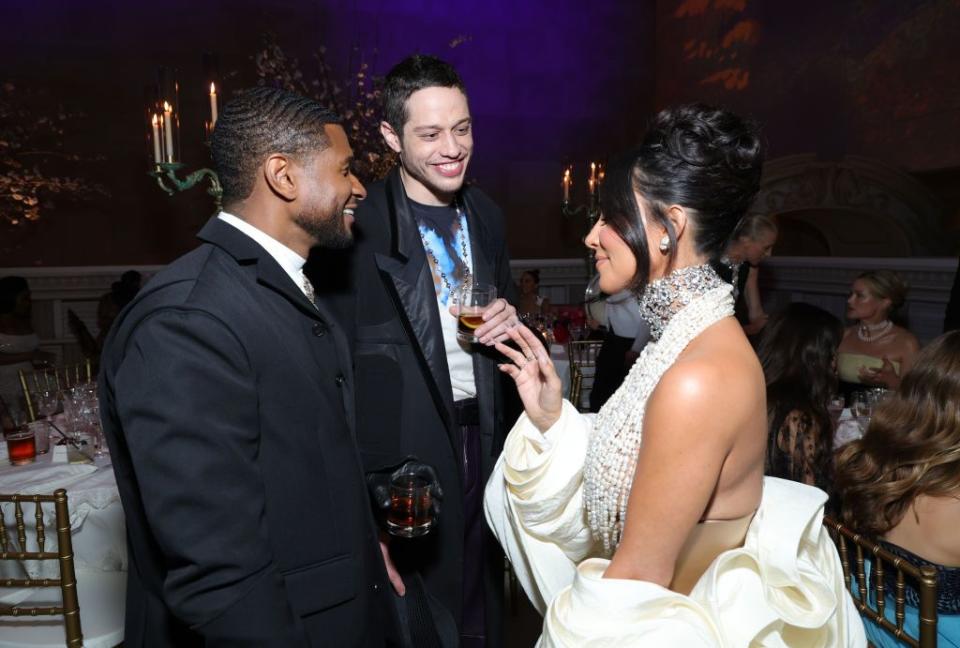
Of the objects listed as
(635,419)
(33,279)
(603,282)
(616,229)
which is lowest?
(635,419)

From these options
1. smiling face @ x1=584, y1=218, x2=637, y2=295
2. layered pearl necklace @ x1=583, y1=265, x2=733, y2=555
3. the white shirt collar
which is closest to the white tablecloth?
the white shirt collar

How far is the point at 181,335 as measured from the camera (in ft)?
3.83

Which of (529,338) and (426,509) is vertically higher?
(529,338)

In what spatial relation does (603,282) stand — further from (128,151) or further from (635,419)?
(128,151)

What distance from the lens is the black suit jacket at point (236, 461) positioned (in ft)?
3.70

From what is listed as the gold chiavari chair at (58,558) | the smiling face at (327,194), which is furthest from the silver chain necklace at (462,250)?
the gold chiavari chair at (58,558)

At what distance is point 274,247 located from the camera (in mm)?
1482

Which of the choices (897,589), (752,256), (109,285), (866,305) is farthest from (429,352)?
(109,285)

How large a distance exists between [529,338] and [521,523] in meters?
0.46

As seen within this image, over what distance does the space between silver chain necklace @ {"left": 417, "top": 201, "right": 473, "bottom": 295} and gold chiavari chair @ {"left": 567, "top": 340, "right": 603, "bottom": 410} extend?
2.10m

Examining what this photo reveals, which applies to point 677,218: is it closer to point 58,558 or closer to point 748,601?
point 748,601

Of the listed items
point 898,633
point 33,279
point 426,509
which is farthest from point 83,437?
point 33,279

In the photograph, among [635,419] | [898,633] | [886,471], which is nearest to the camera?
[635,419]

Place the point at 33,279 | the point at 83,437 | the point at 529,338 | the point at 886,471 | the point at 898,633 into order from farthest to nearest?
the point at 33,279, the point at 83,437, the point at 886,471, the point at 529,338, the point at 898,633
